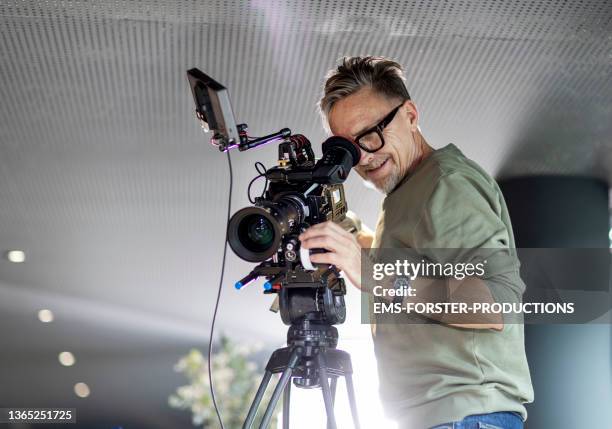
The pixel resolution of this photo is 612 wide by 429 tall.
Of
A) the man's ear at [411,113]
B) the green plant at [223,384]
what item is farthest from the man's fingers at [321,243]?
the green plant at [223,384]

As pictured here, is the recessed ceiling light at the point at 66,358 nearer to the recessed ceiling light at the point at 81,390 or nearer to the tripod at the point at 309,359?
the recessed ceiling light at the point at 81,390

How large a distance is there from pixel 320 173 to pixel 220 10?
3.41 feet

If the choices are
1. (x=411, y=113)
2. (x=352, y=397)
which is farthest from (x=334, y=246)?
(x=411, y=113)

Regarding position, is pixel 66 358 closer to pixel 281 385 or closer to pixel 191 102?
pixel 191 102

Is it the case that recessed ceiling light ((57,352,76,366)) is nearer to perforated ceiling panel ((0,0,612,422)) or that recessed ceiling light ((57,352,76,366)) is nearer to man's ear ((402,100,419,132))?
perforated ceiling panel ((0,0,612,422))

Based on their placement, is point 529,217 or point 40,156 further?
point 529,217

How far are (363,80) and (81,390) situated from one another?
3.16m

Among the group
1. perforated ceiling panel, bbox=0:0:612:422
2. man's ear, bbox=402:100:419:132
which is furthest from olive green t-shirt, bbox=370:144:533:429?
perforated ceiling panel, bbox=0:0:612:422

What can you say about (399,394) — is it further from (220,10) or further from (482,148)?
(482,148)

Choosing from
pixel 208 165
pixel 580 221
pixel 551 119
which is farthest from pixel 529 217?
pixel 208 165

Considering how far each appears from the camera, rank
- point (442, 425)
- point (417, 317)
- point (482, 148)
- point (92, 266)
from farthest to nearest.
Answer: point (92, 266) → point (482, 148) → point (417, 317) → point (442, 425)

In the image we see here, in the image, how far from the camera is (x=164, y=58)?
2.52m

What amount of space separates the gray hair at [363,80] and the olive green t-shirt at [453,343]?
321 millimetres

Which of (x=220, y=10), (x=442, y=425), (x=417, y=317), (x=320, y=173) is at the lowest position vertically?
(x=442, y=425)
